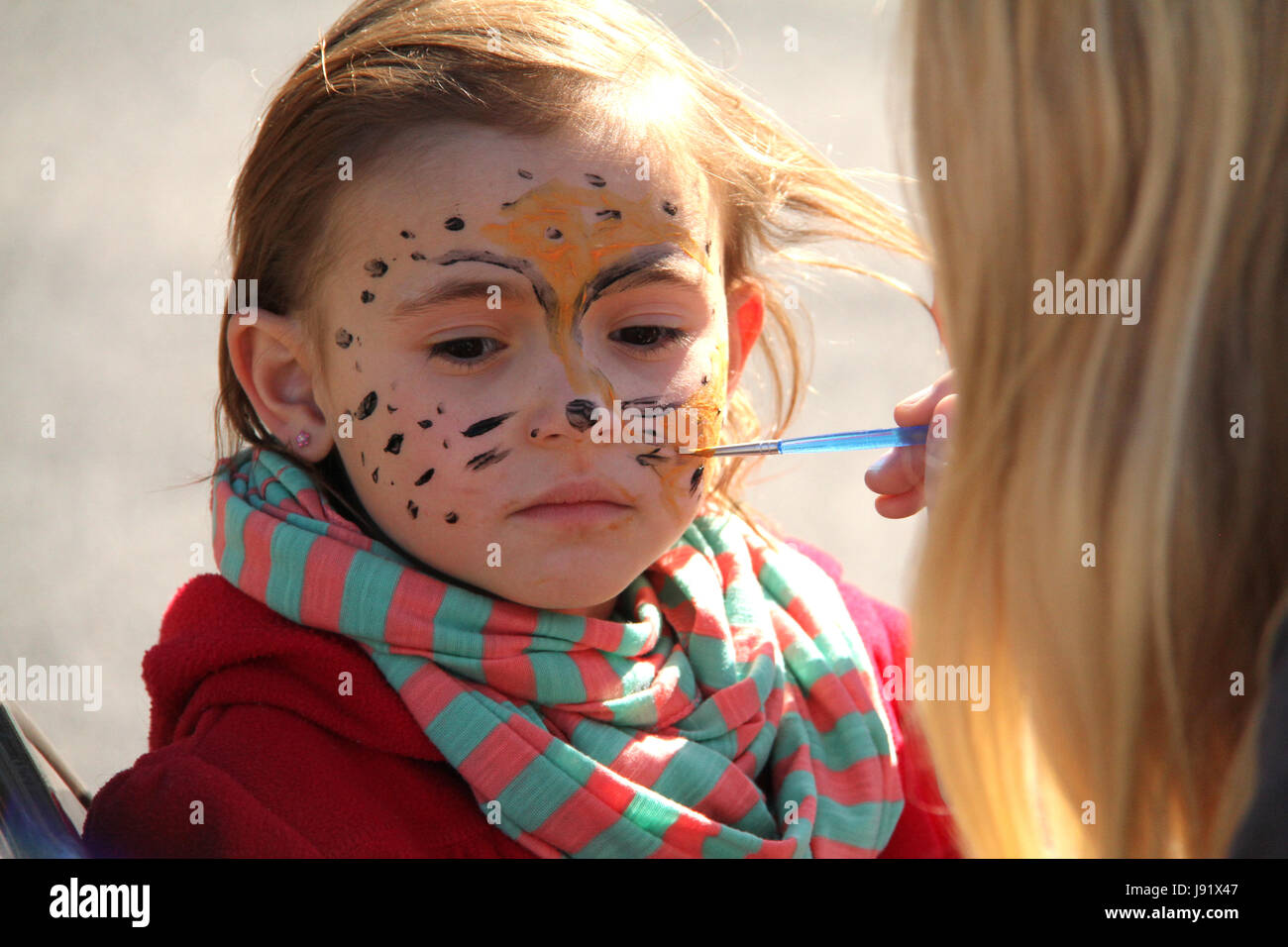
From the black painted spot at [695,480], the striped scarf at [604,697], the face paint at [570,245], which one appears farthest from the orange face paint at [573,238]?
the striped scarf at [604,697]

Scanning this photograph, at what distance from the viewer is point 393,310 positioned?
1199 millimetres

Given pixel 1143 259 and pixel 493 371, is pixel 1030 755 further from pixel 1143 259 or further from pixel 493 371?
pixel 493 371

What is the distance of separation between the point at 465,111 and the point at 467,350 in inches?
8.4

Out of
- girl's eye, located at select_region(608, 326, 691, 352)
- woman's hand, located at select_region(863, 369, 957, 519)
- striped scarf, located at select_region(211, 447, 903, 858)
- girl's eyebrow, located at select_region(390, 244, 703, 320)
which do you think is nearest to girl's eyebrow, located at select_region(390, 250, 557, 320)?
girl's eyebrow, located at select_region(390, 244, 703, 320)

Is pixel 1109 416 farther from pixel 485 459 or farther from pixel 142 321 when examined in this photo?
pixel 142 321

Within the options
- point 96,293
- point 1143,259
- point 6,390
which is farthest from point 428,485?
point 96,293

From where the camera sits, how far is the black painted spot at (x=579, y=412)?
3.87 feet

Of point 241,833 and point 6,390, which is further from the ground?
point 6,390

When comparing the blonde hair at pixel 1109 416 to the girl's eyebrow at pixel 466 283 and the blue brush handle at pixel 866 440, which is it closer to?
the blue brush handle at pixel 866 440

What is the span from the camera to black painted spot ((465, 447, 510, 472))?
3.90 feet

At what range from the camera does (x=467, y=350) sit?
47.3 inches

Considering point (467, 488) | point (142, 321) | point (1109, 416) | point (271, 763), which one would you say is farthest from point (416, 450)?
point (142, 321)

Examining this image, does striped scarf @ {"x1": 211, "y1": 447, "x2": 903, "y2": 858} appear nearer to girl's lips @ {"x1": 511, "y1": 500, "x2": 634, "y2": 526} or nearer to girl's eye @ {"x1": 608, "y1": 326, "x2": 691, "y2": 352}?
girl's lips @ {"x1": 511, "y1": 500, "x2": 634, "y2": 526}

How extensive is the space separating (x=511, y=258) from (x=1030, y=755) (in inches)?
23.6
